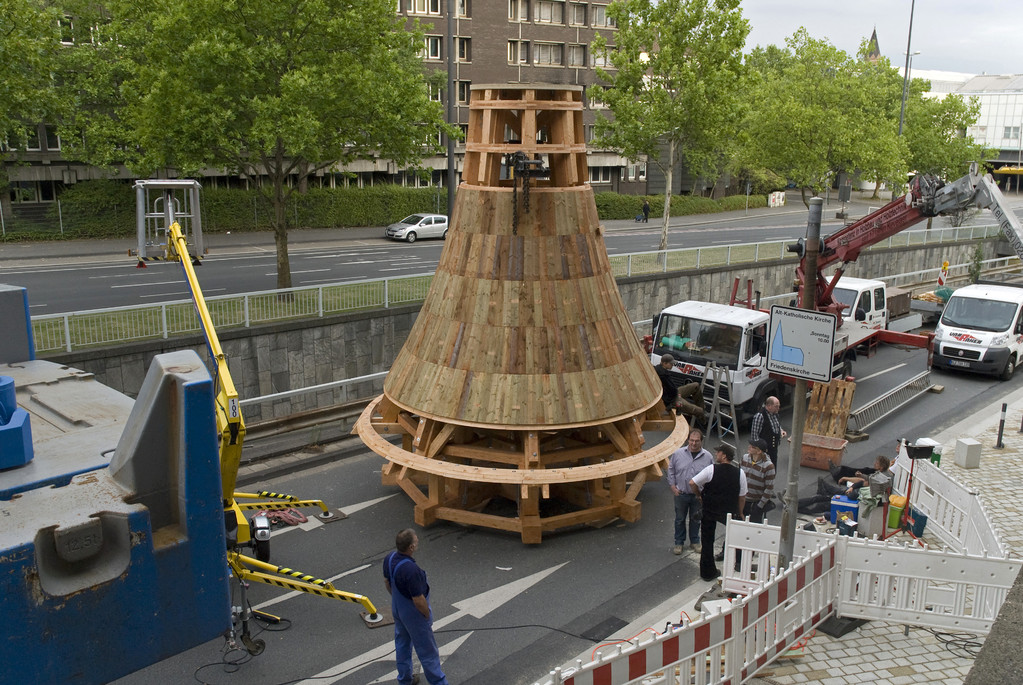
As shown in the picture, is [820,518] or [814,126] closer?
[820,518]

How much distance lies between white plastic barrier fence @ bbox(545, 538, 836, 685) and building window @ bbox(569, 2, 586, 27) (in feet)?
174

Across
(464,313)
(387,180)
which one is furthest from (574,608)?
(387,180)

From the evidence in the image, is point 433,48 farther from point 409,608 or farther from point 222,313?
point 409,608

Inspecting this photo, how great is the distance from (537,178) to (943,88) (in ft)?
405

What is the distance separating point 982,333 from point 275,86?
17.4 metres

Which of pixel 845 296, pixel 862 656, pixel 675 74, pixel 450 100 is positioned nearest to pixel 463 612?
pixel 862 656

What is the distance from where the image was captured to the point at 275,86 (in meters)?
20.0

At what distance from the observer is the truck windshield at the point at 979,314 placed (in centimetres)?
2008

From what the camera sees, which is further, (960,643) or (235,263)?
(235,263)

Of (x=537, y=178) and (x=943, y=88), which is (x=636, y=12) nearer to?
(x=537, y=178)

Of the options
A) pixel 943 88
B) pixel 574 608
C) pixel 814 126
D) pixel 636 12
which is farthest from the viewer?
pixel 943 88

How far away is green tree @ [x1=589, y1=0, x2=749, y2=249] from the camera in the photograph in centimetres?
2827

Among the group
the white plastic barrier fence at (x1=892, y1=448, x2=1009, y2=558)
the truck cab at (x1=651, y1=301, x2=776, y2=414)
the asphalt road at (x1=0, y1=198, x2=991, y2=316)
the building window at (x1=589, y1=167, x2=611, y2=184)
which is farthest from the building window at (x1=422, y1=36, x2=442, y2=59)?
the white plastic barrier fence at (x1=892, y1=448, x2=1009, y2=558)

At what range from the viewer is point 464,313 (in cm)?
1112
